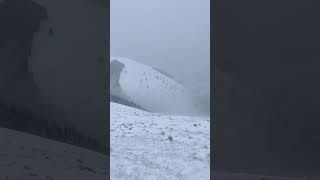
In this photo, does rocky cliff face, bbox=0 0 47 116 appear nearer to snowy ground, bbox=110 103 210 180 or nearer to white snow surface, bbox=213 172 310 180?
snowy ground, bbox=110 103 210 180

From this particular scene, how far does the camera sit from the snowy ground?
8422mm

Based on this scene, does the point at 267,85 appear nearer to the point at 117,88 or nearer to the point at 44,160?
the point at 44,160

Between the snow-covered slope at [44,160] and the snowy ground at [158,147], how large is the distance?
1.96 feet

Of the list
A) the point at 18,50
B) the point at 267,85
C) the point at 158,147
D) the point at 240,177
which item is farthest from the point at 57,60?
the point at 267,85

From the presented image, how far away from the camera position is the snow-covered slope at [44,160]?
20.4ft

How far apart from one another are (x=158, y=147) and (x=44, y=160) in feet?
11.2

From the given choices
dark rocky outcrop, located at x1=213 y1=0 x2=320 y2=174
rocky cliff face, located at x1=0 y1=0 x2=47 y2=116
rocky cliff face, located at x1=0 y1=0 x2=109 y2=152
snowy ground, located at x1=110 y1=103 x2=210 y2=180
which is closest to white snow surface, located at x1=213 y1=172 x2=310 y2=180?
snowy ground, located at x1=110 y1=103 x2=210 y2=180

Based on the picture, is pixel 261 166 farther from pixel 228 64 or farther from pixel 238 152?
pixel 228 64

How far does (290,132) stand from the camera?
9727mm

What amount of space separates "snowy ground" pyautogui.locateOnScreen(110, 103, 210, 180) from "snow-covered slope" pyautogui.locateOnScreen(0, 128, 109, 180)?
23.5 inches

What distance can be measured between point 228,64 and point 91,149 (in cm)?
399

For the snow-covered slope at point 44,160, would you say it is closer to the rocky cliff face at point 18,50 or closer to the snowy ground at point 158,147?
the snowy ground at point 158,147

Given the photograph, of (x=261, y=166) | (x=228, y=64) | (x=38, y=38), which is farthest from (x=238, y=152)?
(x=38, y=38)

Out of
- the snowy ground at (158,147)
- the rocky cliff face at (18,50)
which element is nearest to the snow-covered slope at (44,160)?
the snowy ground at (158,147)
